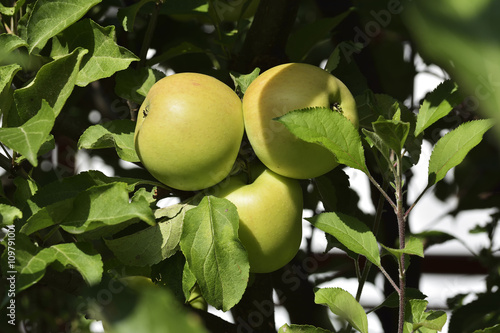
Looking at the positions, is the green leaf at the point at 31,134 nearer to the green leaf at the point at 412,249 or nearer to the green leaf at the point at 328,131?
the green leaf at the point at 328,131

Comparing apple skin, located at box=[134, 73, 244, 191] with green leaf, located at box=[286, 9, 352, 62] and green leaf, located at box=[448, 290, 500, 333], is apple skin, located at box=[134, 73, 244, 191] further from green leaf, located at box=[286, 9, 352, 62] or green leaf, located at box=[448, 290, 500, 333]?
green leaf, located at box=[448, 290, 500, 333]

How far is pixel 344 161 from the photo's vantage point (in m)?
0.62

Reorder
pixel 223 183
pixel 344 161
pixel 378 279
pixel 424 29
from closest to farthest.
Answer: pixel 424 29, pixel 344 161, pixel 223 183, pixel 378 279

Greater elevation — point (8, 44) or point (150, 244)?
point (8, 44)

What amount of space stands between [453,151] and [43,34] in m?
0.50

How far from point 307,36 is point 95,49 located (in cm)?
40

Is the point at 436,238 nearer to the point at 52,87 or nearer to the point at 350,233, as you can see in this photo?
the point at 350,233

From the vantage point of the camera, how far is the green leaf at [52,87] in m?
0.61

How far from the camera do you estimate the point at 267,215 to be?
680 millimetres

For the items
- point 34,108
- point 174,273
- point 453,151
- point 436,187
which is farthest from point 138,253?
point 436,187

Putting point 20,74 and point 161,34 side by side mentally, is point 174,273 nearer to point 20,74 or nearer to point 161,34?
point 20,74
